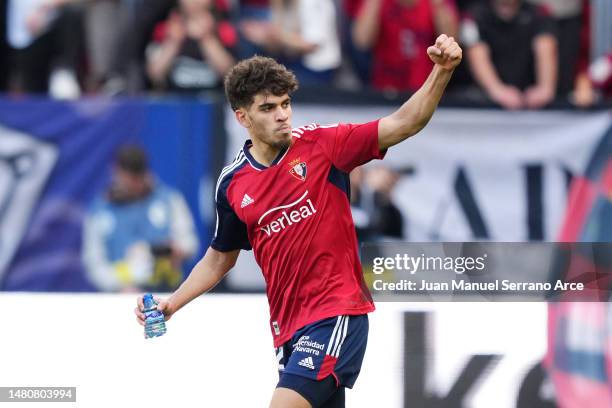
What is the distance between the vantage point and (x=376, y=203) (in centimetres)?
998

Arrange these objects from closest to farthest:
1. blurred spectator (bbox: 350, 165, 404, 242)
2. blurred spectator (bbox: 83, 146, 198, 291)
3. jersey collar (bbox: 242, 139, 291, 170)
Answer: jersey collar (bbox: 242, 139, 291, 170)
blurred spectator (bbox: 83, 146, 198, 291)
blurred spectator (bbox: 350, 165, 404, 242)

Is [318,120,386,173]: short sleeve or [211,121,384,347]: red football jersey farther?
[211,121,384,347]: red football jersey

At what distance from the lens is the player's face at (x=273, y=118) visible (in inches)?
224

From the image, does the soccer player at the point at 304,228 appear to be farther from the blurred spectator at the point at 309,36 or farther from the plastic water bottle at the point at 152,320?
the blurred spectator at the point at 309,36

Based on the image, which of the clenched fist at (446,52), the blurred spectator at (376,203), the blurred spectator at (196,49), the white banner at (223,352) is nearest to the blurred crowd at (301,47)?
Result: the blurred spectator at (196,49)

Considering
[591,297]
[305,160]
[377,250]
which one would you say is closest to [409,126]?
[305,160]

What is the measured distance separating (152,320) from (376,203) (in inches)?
168

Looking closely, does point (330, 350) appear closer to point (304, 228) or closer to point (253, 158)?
point (304, 228)

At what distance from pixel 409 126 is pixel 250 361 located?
79.5 inches

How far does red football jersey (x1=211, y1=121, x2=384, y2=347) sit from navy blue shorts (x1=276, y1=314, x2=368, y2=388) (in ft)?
0.14

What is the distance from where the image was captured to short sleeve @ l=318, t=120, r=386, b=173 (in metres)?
5.53

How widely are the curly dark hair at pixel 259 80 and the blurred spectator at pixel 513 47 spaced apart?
4894mm

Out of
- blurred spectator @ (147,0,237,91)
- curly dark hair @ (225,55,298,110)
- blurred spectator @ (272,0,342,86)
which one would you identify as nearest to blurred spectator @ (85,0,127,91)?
blurred spectator @ (147,0,237,91)

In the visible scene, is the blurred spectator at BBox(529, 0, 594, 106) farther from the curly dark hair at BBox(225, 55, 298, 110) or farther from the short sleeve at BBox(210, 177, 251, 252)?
the curly dark hair at BBox(225, 55, 298, 110)
